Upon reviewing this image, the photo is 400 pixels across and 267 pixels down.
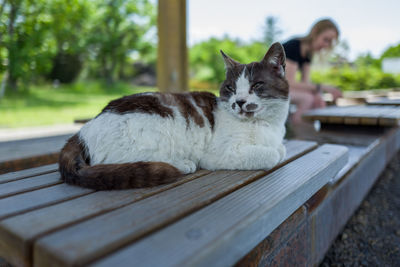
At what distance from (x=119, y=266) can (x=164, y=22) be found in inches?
122

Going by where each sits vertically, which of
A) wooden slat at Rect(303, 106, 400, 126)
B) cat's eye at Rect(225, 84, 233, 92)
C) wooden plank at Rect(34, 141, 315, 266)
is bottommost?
wooden plank at Rect(34, 141, 315, 266)

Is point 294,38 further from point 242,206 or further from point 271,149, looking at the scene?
point 242,206

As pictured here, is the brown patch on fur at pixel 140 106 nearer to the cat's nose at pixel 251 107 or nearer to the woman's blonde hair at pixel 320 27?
the cat's nose at pixel 251 107

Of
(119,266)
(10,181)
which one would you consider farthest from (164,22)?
(119,266)

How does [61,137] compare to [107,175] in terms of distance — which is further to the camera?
[61,137]

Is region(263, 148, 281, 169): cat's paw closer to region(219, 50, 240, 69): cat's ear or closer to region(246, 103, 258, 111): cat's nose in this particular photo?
region(246, 103, 258, 111): cat's nose

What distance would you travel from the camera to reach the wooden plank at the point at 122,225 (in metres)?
0.60

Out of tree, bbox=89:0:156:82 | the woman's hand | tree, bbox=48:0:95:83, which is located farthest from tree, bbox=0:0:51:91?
tree, bbox=89:0:156:82

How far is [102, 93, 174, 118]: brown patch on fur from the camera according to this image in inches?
51.4

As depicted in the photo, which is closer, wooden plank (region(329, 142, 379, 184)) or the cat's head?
the cat's head

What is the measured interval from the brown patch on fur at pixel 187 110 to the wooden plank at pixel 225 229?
A: 498mm

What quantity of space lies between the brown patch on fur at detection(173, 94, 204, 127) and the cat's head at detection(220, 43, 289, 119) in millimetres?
Result: 165

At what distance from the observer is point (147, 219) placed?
2.47 ft

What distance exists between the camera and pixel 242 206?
0.85 metres
